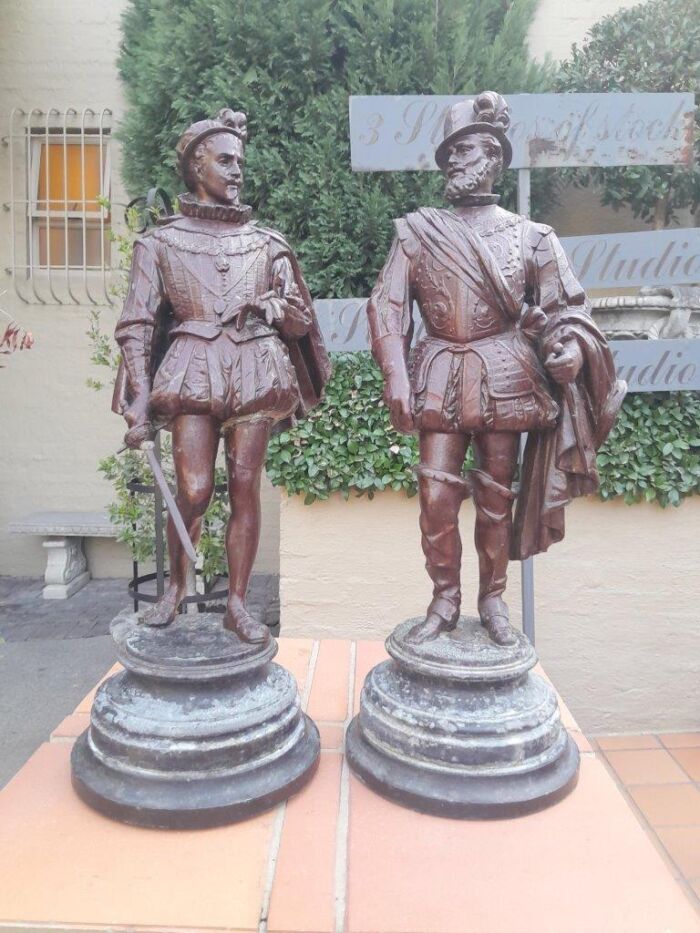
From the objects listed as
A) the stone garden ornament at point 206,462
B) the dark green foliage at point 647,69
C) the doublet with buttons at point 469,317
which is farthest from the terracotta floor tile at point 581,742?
the dark green foliage at point 647,69

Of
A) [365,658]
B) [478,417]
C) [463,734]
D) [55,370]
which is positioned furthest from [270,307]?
[55,370]

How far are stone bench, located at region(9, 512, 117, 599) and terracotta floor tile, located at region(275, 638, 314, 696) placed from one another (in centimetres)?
290

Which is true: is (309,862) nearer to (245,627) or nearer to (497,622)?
(245,627)

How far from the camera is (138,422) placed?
6.51ft

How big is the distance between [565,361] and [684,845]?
2278 mm

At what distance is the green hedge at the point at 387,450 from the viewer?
3.72m

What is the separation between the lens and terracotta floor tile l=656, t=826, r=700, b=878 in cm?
283

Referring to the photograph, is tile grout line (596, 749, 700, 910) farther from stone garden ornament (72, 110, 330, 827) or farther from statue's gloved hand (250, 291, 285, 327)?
statue's gloved hand (250, 291, 285, 327)

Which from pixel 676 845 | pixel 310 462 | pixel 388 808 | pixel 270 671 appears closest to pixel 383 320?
pixel 270 671

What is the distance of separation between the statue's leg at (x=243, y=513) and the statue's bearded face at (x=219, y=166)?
2.17 ft

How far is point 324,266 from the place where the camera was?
408 cm

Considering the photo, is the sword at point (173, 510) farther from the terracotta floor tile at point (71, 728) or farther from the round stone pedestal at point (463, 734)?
the terracotta floor tile at point (71, 728)

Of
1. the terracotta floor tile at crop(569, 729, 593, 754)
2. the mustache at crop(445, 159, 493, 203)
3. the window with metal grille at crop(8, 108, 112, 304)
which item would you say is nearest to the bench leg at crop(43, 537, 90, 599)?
the window with metal grille at crop(8, 108, 112, 304)

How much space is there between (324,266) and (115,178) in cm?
273
